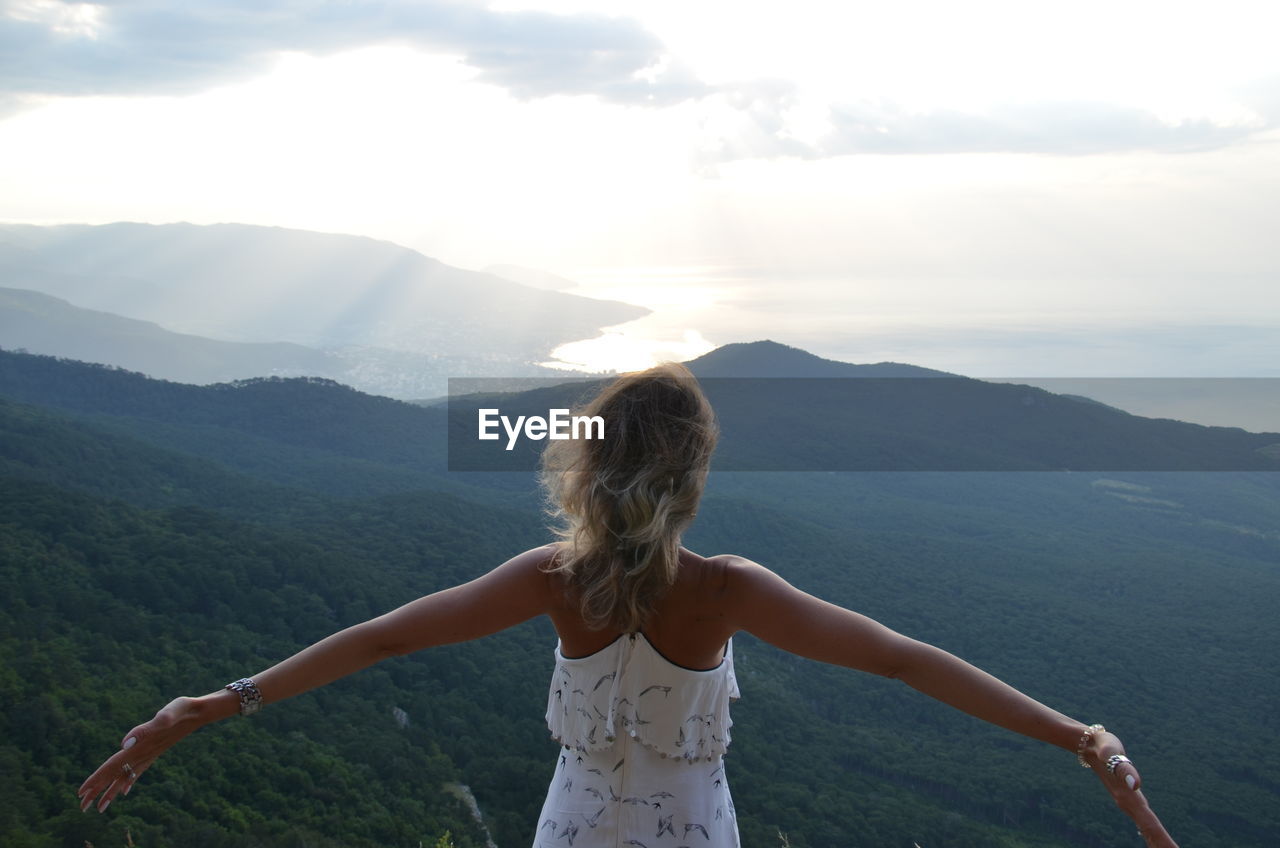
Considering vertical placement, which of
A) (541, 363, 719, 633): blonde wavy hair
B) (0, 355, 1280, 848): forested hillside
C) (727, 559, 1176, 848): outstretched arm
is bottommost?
(0, 355, 1280, 848): forested hillside

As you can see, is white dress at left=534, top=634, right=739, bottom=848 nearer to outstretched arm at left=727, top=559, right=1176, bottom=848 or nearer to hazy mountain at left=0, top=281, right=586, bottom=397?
outstretched arm at left=727, top=559, right=1176, bottom=848

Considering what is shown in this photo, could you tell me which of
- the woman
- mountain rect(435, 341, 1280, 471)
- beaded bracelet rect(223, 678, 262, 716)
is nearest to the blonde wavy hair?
the woman

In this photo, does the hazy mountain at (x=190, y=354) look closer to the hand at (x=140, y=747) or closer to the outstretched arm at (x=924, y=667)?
the hand at (x=140, y=747)

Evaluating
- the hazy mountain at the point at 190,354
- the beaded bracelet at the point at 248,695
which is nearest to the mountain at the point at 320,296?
the hazy mountain at the point at 190,354

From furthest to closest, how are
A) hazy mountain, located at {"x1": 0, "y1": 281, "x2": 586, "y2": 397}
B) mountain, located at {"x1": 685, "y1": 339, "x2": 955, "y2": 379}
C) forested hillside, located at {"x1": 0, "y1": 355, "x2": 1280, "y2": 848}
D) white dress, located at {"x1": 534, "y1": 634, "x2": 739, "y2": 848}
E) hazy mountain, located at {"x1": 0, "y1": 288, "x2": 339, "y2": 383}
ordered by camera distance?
1. mountain, located at {"x1": 685, "y1": 339, "x2": 955, "y2": 379}
2. hazy mountain, located at {"x1": 0, "y1": 288, "x2": 339, "y2": 383}
3. hazy mountain, located at {"x1": 0, "y1": 281, "x2": 586, "y2": 397}
4. forested hillside, located at {"x1": 0, "y1": 355, "x2": 1280, "y2": 848}
5. white dress, located at {"x1": 534, "y1": 634, "x2": 739, "y2": 848}

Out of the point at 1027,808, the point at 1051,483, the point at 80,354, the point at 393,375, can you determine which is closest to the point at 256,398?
the point at 393,375

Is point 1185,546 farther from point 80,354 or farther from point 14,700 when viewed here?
point 80,354

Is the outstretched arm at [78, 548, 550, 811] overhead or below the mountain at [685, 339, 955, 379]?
below
